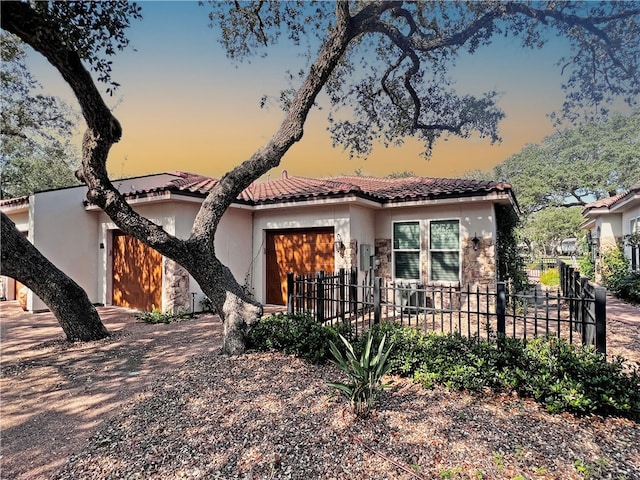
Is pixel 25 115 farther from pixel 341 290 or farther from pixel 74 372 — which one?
pixel 341 290

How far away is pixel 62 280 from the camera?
636 cm

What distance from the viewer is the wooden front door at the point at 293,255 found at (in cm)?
969

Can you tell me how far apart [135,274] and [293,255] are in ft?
15.4

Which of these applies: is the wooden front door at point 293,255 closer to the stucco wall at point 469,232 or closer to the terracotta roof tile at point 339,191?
the terracotta roof tile at point 339,191

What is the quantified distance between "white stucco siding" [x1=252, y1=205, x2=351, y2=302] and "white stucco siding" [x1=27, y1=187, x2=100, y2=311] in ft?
17.0

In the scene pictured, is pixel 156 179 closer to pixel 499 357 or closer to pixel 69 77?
pixel 69 77

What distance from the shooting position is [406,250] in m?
9.82

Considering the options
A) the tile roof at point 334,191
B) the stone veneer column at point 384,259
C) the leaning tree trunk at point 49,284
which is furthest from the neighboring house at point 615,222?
the leaning tree trunk at point 49,284

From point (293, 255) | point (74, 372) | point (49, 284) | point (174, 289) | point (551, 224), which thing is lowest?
point (74, 372)

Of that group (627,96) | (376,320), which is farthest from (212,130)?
(627,96)

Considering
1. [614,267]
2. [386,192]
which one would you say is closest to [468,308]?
[386,192]

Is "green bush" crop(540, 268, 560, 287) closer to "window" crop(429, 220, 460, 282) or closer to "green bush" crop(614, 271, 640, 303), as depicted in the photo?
"green bush" crop(614, 271, 640, 303)

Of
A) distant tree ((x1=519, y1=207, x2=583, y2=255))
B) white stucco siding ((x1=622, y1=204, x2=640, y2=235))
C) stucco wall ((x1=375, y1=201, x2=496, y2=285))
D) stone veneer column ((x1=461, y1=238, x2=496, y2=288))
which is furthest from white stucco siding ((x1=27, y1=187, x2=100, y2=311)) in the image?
distant tree ((x1=519, y1=207, x2=583, y2=255))

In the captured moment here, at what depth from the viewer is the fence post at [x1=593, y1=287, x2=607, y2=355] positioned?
3.87 metres
